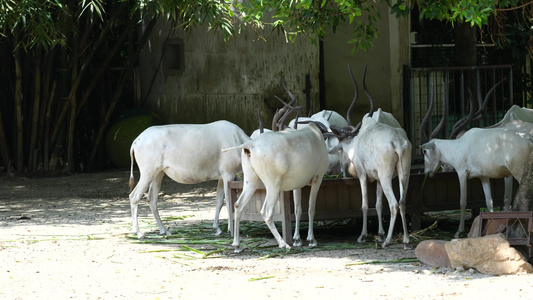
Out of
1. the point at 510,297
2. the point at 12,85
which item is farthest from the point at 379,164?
the point at 12,85

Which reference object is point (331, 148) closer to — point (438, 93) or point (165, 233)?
point (165, 233)

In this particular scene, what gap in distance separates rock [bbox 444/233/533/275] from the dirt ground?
0.33ft

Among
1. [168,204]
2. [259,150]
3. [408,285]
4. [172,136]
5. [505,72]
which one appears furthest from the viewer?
[505,72]

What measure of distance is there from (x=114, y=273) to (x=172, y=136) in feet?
8.13

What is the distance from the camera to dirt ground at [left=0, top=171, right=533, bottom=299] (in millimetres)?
6414

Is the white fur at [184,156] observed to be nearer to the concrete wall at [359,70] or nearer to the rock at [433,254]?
the rock at [433,254]

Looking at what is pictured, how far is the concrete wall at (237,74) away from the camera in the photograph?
1616 cm

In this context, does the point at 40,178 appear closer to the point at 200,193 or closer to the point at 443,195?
the point at 200,193

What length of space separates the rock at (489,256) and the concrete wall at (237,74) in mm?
9219

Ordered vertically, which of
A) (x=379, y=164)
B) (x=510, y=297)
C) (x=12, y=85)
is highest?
(x=12, y=85)

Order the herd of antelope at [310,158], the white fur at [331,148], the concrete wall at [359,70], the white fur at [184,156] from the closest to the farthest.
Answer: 1. the herd of antelope at [310,158]
2. the white fur at [184,156]
3. the white fur at [331,148]
4. the concrete wall at [359,70]

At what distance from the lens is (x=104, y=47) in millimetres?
16109

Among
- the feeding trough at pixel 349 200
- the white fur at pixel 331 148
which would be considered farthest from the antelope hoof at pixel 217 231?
the white fur at pixel 331 148

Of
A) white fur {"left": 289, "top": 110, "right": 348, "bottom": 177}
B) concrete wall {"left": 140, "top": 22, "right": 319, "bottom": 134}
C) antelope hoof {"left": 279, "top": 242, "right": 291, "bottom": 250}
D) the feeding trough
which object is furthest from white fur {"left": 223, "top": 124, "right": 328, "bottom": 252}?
concrete wall {"left": 140, "top": 22, "right": 319, "bottom": 134}
